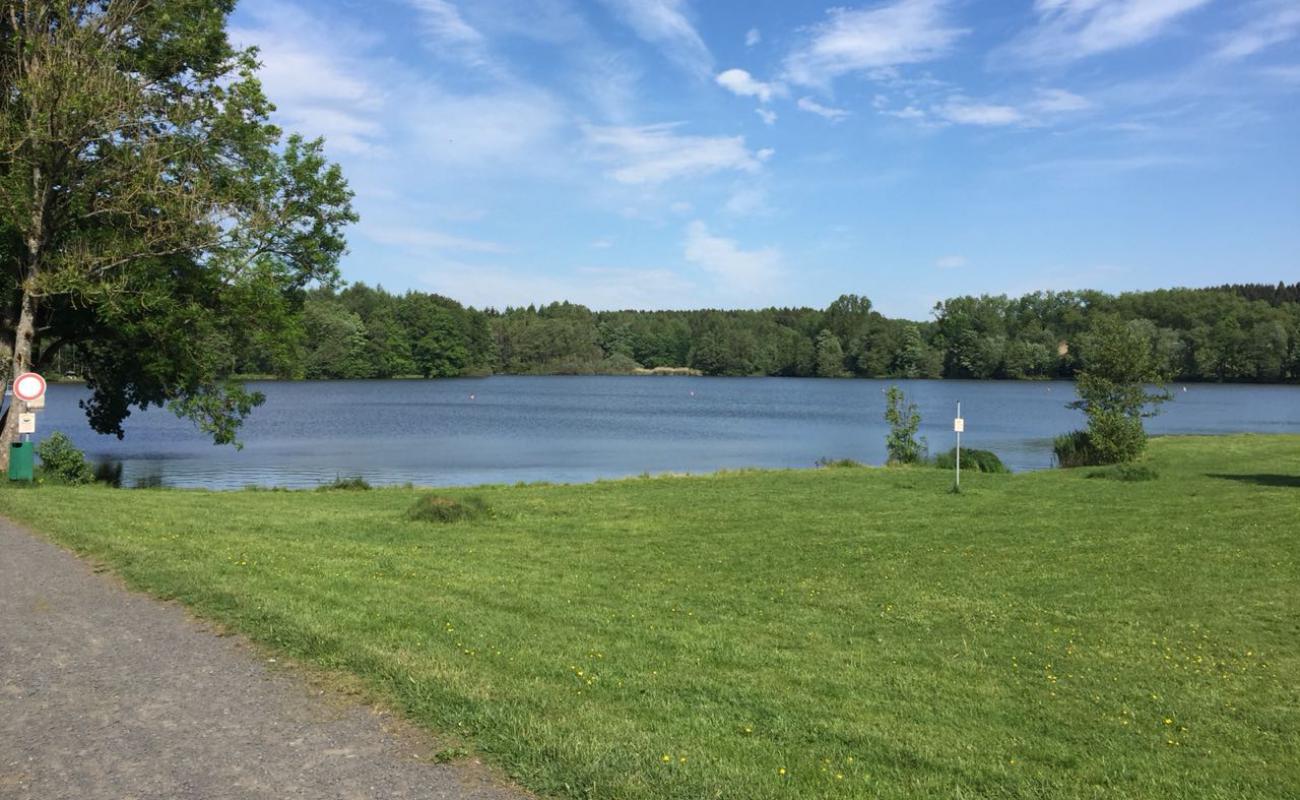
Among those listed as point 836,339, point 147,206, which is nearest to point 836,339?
point 836,339

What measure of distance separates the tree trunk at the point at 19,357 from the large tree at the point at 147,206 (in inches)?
1.5

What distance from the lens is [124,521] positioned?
1277cm

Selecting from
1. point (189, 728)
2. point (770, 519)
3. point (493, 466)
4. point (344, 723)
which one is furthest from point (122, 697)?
point (493, 466)

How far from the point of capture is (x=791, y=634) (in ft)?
27.0

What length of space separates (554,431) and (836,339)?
4461 inches

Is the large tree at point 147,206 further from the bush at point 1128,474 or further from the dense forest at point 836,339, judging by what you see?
the dense forest at point 836,339

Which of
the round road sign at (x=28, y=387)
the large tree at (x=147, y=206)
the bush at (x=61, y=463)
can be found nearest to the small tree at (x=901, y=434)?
the large tree at (x=147, y=206)

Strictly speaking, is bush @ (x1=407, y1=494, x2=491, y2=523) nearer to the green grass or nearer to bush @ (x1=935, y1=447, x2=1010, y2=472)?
the green grass

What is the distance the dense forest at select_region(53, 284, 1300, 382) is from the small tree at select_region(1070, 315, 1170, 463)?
9384cm

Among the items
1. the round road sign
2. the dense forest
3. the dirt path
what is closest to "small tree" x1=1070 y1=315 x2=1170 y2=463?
the round road sign

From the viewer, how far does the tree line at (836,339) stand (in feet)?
419

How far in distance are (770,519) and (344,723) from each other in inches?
499

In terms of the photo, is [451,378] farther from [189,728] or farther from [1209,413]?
[189,728]

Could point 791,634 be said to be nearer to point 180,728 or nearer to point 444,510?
point 180,728
